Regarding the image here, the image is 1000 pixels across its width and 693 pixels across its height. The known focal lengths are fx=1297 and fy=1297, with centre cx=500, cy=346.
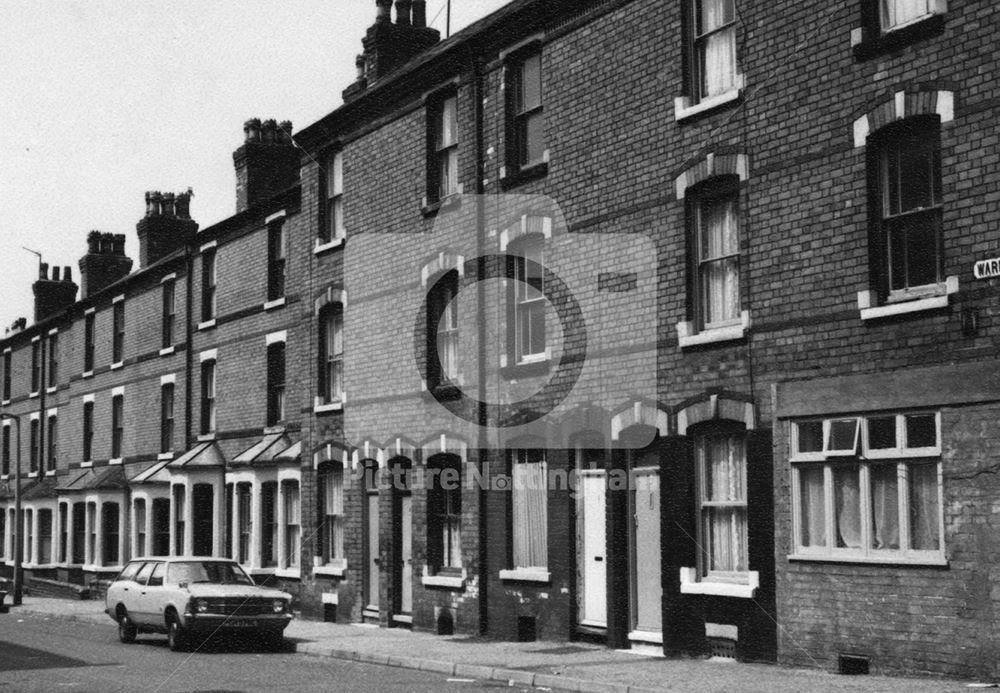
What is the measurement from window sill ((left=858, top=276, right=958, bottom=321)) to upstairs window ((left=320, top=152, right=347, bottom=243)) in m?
14.1

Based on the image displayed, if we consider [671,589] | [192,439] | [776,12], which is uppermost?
[776,12]

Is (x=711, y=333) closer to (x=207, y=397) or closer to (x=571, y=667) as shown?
(x=571, y=667)

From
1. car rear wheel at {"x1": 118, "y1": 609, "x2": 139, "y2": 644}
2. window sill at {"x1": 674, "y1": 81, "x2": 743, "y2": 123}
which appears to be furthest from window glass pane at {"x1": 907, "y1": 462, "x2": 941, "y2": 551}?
car rear wheel at {"x1": 118, "y1": 609, "x2": 139, "y2": 644}

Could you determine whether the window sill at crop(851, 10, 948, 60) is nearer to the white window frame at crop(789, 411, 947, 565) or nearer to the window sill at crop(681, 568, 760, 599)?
the white window frame at crop(789, 411, 947, 565)

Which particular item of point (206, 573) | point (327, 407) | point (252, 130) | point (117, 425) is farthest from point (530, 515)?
point (117, 425)

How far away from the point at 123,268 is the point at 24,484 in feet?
32.3

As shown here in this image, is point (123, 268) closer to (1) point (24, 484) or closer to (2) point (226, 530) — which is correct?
(1) point (24, 484)

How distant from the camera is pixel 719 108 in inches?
674

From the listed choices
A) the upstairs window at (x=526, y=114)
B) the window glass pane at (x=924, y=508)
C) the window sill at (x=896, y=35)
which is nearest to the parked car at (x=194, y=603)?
the upstairs window at (x=526, y=114)

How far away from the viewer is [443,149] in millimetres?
23547

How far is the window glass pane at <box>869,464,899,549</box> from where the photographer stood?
14.7 meters

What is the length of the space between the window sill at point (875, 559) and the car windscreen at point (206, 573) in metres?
10.8

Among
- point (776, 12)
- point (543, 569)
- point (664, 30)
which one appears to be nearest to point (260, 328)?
point (543, 569)

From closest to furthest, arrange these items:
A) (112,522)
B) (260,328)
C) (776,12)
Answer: (776,12), (260,328), (112,522)
